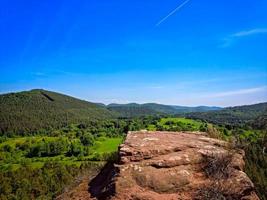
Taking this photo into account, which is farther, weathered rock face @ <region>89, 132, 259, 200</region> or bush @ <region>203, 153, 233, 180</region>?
bush @ <region>203, 153, 233, 180</region>

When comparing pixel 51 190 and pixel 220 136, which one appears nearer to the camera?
pixel 220 136

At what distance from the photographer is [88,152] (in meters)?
141

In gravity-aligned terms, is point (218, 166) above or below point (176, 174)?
above

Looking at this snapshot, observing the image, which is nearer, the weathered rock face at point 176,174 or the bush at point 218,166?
the weathered rock face at point 176,174

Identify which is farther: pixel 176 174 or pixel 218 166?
pixel 218 166

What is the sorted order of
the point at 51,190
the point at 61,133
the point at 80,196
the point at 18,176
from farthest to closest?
the point at 61,133 < the point at 18,176 < the point at 51,190 < the point at 80,196

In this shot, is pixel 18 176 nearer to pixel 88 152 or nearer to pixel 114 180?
pixel 88 152

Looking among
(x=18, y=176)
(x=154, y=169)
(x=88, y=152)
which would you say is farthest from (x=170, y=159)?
(x=88, y=152)

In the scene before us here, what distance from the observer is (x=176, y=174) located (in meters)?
9.46

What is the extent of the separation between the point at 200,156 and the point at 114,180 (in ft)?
9.22

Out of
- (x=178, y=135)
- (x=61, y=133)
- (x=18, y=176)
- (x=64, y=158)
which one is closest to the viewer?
(x=178, y=135)

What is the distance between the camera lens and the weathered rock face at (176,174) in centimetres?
889

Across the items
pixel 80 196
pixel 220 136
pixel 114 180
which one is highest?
pixel 220 136

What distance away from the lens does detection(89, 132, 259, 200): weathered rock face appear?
29.2 ft
